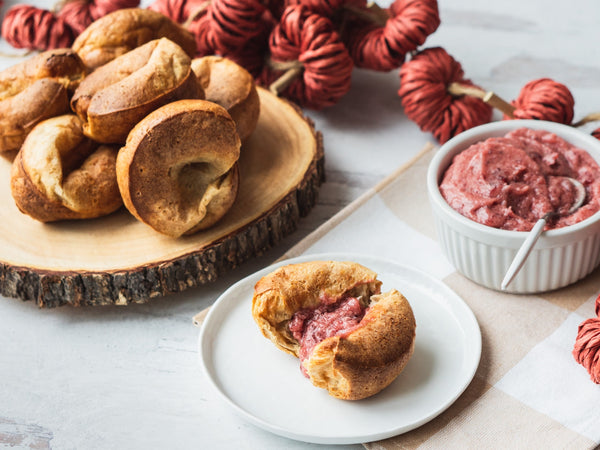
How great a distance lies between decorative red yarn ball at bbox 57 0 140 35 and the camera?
2730mm

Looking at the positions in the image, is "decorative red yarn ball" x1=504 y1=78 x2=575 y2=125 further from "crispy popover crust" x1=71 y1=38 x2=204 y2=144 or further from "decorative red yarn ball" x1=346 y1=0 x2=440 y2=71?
"crispy popover crust" x1=71 y1=38 x2=204 y2=144

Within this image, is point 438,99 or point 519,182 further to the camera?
point 438,99

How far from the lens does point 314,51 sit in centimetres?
239

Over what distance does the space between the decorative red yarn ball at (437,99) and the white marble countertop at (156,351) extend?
0.15m

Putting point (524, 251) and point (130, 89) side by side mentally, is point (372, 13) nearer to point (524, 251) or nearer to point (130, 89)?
point (130, 89)

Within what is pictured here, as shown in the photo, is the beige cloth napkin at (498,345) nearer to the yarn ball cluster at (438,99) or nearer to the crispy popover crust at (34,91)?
the yarn ball cluster at (438,99)

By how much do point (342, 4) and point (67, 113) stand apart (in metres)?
0.98

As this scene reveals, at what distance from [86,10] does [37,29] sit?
0.19 meters

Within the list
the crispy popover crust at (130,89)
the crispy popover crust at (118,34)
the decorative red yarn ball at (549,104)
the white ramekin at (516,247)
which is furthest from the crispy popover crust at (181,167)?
the decorative red yarn ball at (549,104)

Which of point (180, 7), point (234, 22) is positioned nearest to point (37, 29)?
point (180, 7)

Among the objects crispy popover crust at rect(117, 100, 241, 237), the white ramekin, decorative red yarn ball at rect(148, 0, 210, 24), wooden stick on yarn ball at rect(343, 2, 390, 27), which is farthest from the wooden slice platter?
decorative red yarn ball at rect(148, 0, 210, 24)

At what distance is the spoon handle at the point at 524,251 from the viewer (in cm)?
170

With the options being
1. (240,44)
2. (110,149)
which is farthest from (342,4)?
(110,149)

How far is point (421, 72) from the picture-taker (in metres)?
2.32
